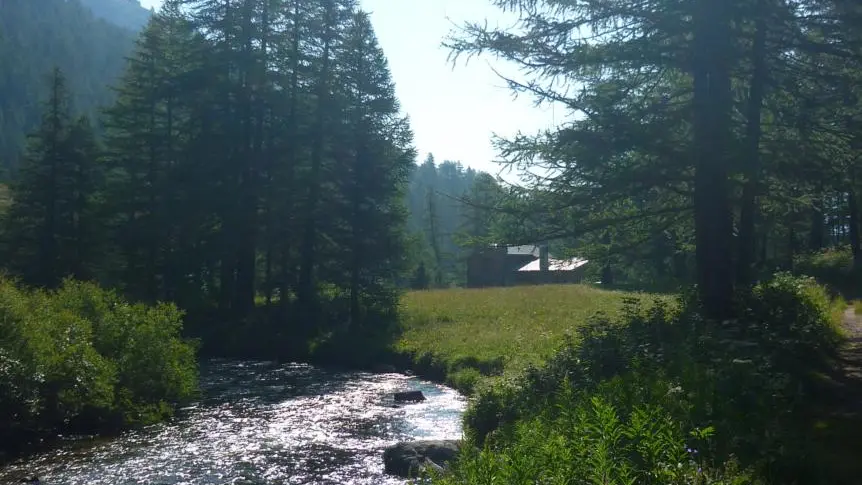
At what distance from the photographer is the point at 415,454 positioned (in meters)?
12.1

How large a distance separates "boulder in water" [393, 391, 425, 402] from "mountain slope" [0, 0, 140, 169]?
143131 mm

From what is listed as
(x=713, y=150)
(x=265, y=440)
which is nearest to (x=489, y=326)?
(x=265, y=440)

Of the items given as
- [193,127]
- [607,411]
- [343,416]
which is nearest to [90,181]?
[193,127]

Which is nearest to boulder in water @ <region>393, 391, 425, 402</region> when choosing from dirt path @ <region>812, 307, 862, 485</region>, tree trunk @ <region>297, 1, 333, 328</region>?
dirt path @ <region>812, 307, 862, 485</region>

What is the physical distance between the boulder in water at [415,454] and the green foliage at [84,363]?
6.97m

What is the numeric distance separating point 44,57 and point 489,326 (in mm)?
183538

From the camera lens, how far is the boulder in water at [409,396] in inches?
750

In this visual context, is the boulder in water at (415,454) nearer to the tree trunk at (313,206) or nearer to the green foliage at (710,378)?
the green foliage at (710,378)

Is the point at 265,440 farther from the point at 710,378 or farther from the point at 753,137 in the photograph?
the point at 753,137

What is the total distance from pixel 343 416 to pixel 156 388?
15.7 ft

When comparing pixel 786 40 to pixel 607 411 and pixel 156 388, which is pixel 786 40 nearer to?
pixel 607 411

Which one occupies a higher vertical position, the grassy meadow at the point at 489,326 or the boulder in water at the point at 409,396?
the grassy meadow at the point at 489,326

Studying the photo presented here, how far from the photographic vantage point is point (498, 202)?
15.2 metres

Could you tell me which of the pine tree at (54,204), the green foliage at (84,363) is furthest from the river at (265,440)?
the pine tree at (54,204)
